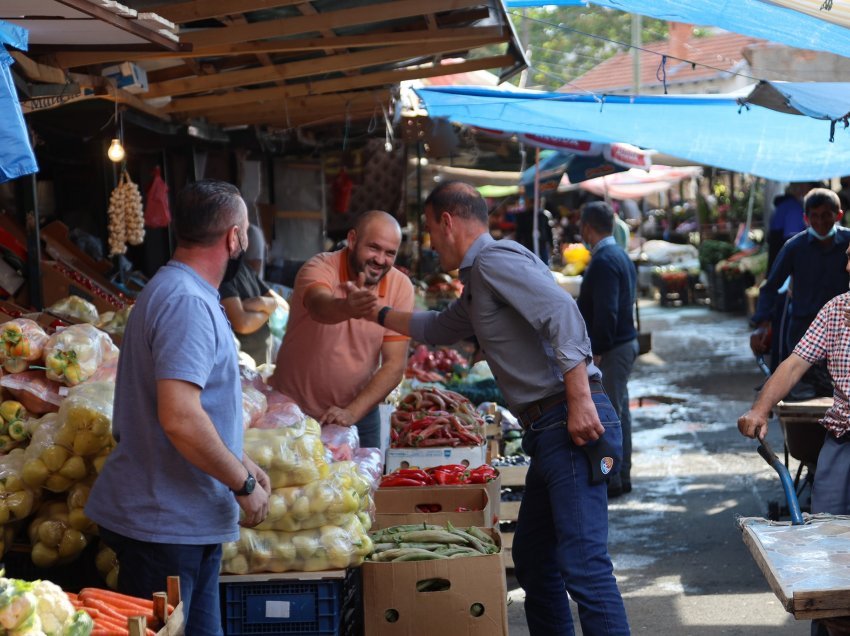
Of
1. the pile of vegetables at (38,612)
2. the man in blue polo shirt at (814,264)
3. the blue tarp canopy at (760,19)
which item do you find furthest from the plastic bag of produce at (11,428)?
the man in blue polo shirt at (814,264)

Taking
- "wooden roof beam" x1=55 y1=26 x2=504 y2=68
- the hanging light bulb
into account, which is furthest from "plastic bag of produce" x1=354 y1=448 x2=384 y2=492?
the hanging light bulb

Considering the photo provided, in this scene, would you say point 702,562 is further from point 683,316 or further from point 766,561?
point 683,316

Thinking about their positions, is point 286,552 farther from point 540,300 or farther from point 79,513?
point 540,300

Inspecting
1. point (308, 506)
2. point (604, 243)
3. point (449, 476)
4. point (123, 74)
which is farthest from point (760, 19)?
point (308, 506)

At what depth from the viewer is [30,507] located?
4.44 meters

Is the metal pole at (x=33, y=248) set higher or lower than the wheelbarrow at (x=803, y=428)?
higher

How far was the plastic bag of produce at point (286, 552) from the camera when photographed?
433 cm

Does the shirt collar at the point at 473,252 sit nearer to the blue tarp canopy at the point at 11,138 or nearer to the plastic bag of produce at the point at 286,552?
the plastic bag of produce at the point at 286,552

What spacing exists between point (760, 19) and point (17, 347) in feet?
14.6

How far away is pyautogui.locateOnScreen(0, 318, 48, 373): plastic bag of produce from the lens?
5254 mm

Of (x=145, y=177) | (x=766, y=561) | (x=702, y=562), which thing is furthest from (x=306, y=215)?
(x=766, y=561)

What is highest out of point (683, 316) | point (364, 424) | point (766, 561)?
point (766, 561)

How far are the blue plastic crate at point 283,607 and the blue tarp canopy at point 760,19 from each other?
397 centimetres

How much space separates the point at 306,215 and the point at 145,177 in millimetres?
2783
